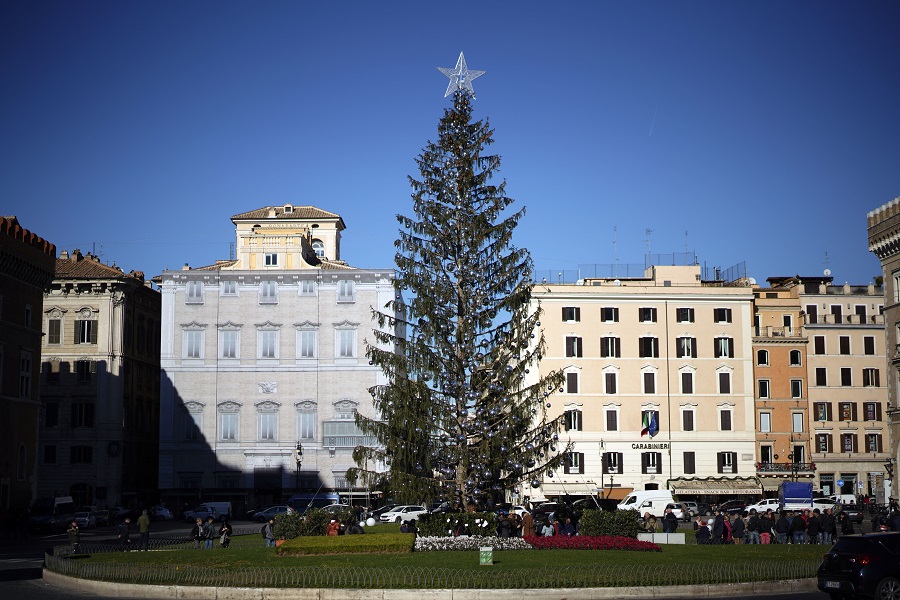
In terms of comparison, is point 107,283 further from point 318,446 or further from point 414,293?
point 414,293

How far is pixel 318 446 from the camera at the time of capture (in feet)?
253

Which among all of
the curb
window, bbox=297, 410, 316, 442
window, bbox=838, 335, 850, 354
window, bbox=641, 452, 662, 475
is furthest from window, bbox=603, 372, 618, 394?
the curb

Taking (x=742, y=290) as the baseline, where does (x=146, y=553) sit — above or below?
below

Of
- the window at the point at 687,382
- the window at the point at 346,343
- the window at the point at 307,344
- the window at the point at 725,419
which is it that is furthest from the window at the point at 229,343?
the window at the point at 725,419

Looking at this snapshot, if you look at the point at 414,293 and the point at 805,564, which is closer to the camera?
the point at 805,564

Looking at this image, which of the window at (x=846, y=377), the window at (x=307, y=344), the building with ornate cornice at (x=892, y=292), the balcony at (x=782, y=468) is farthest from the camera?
the window at (x=846, y=377)

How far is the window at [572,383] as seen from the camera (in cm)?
7738

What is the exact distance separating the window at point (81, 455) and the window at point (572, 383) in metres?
36.0

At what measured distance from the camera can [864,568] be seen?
22.3 meters

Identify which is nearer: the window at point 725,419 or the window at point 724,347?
the window at point 725,419

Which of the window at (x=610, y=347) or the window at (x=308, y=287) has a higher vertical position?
the window at (x=308, y=287)

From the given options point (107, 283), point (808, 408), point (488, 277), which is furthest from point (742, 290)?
point (107, 283)

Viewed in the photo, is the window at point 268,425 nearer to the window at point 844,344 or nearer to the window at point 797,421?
the window at point 797,421

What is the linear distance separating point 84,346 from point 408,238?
152 feet
